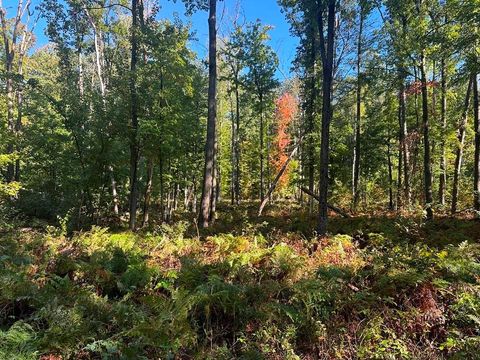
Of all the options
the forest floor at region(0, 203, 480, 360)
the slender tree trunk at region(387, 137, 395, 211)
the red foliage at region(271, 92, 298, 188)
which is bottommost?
the forest floor at region(0, 203, 480, 360)

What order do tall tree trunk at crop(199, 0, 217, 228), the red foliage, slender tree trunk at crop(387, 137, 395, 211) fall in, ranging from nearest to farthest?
tall tree trunk at crop(199, 0, 217, 228), slender tree trunk at crop(387, 137, 395, 211), the red foliage

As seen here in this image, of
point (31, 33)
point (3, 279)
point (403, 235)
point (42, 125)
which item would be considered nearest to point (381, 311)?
point (3, 279)

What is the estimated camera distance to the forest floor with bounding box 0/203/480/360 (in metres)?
3.86

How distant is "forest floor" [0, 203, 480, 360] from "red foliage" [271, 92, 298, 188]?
25581 mm

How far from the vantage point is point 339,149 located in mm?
19297

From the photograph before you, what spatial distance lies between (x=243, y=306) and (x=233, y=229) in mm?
6842

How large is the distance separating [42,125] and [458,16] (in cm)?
1848

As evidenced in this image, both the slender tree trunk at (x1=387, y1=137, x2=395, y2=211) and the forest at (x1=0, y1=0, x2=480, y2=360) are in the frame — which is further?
the slender tree trunk at (x1=387, y1=137, x2=395, y2=211)

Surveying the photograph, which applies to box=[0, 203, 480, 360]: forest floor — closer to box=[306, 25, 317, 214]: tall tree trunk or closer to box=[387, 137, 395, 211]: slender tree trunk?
box=[306, 25, 317, 214]: tall tree trunk

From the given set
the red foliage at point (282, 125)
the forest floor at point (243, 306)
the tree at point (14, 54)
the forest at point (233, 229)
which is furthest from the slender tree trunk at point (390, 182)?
the tree at point (14, 54)

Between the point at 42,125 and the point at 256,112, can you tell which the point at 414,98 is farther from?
the point at 42,125

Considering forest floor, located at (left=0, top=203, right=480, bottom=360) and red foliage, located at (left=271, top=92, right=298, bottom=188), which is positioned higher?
red foliage, located at (left=271, top=92, right=298, bottom=188)

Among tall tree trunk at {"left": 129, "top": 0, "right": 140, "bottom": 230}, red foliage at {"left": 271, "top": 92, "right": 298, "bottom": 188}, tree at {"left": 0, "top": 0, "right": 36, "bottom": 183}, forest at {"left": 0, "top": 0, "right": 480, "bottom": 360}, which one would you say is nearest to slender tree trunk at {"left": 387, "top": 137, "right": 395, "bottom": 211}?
forest at {"left": 0, "top": 0, "right": 480, "bottom": 360}

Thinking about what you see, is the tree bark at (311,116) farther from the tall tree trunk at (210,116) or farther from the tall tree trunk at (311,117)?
the tall tree trunk at (210,116)
